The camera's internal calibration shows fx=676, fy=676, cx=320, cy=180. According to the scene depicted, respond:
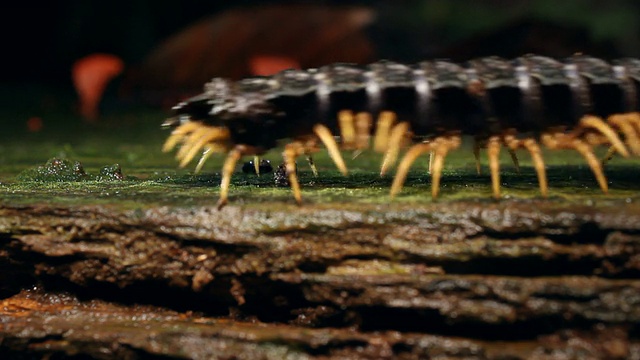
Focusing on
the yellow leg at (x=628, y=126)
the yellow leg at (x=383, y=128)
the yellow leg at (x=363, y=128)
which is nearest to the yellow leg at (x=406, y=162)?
the yellow leg at (x=383, y=128)

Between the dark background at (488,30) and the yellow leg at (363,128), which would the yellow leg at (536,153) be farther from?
the dark background at (488,30)

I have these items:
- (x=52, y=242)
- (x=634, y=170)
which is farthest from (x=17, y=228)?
(x=634, y=170)

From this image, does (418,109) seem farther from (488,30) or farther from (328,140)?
(488,30)

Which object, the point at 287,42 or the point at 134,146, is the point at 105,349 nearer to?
the point at 134,146

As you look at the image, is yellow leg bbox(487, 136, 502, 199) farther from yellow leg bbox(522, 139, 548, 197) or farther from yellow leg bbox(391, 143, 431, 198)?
yellow leg bbox(391, 143, 431, 198)

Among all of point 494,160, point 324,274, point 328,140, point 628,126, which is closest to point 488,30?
point 628,126

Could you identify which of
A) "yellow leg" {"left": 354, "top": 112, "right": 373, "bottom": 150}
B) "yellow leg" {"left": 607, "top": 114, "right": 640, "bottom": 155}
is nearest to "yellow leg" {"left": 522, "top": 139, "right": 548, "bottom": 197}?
"yellow leg" {"left": 607, "top": 114, "right": 640, "bottom": 155}
